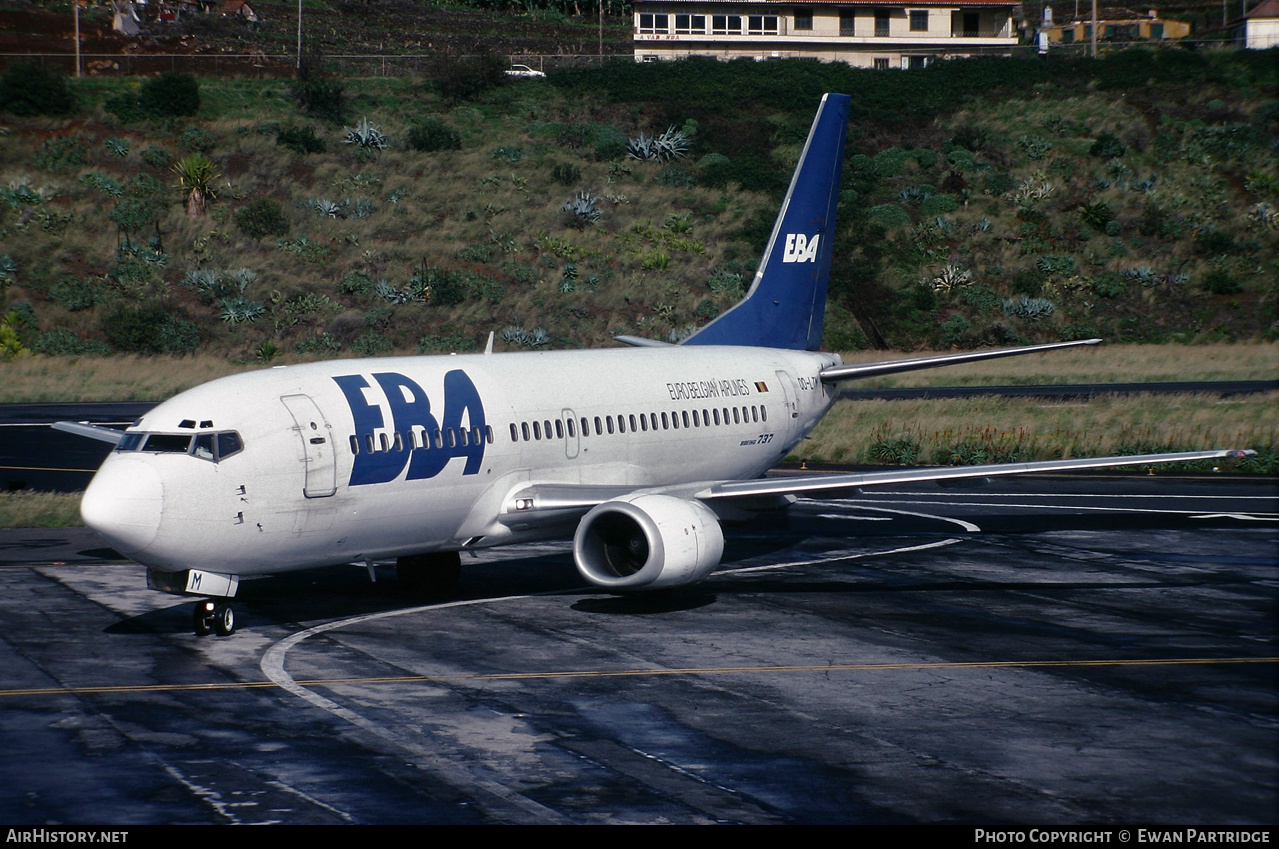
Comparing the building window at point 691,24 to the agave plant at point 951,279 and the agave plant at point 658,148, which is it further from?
the agave plant at point 951,279

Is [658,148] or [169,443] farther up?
[658,148]

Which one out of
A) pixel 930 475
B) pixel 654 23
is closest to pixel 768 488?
pixel 930 475

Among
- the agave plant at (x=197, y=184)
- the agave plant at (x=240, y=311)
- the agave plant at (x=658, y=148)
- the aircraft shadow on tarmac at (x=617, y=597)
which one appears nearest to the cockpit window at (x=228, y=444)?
the aircraft shadow on tarmac at (x=617, y=597)

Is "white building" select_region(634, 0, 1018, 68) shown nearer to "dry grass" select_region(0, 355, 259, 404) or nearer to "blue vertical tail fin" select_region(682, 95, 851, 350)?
"dry grass" select_region(0, 355, 259, 404)

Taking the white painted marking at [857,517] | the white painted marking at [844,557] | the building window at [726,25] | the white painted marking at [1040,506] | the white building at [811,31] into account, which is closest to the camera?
the white painted marking at [844,557]

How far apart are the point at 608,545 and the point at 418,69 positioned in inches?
3916

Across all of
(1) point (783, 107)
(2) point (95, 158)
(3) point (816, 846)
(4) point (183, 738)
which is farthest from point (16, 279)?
(3) point (816, 846)

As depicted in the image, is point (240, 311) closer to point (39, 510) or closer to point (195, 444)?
point (39, 510)

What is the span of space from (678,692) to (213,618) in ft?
26.7

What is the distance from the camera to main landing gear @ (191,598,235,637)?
909 inches

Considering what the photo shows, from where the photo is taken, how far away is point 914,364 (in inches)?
1217

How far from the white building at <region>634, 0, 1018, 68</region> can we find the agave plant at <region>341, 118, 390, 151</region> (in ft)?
96.8

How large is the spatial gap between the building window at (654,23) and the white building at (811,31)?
3.4 inches

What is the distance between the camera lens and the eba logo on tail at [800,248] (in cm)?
3569
